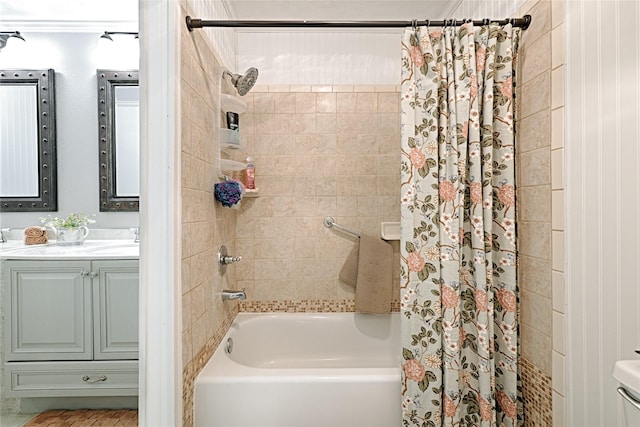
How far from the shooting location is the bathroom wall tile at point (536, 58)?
4.52ft

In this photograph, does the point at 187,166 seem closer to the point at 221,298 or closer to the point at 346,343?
the point at 221,298

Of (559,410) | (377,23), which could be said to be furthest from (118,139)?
(559,410)

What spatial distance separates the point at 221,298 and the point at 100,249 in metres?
0.85

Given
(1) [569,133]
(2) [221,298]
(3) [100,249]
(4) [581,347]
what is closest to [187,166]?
(2) [221,298]

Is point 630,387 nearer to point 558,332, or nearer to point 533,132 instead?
point 558,332

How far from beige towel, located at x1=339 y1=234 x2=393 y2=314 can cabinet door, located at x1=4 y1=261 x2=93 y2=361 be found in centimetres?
164

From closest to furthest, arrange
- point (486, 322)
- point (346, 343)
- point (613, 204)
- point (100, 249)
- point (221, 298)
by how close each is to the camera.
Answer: point (613, 204), point (486, 322), point (221, 298), point (100, 249), point (346, 343)

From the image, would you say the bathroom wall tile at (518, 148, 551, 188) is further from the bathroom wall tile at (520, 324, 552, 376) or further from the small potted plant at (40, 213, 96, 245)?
the small potted plant at (40, 213, 96, 245)

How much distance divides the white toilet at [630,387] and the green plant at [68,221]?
2.53 m

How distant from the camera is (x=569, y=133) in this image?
49.5 inches

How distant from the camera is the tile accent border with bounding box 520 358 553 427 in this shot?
137cm

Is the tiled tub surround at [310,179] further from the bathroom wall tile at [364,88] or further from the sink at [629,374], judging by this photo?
the sink at [629,374]

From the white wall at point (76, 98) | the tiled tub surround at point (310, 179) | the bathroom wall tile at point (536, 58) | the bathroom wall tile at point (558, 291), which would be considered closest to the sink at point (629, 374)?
the bathroom wall tile at point (558, 291)

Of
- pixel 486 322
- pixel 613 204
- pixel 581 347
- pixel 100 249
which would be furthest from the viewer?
pixel 100 249
